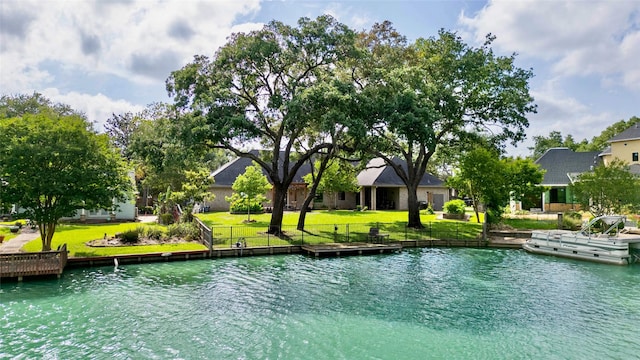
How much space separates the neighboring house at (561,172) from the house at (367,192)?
9955mm

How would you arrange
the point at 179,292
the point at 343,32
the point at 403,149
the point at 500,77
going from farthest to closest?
the point at 403,149 → the point at 500,77 → the point at 343,32 → the point at 179,292

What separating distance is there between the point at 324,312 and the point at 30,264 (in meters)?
12.1

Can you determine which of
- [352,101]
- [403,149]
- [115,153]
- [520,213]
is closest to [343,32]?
[352,101]

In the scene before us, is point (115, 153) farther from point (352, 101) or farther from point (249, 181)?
point (249, 181)

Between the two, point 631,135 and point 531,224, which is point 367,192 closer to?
point 531,224

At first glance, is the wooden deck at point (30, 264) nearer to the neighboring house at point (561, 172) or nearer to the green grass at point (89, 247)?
the green grass at point (89, 247)

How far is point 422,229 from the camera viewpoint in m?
30.1

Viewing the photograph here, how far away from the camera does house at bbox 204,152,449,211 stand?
43812 mm

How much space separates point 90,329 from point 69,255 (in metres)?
9.72

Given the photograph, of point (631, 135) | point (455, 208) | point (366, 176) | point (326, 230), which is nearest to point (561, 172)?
point (631, 135)

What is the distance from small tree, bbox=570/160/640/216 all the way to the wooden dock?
14.1 meters

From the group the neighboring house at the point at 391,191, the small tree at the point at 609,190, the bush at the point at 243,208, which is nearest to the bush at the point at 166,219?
the bush at the point at 243,208

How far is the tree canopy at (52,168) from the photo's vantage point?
688 inches

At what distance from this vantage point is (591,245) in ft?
73.3
